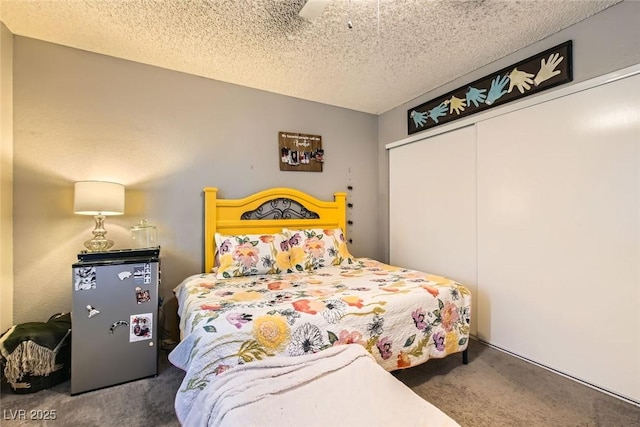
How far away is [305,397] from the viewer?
1147 millimetres

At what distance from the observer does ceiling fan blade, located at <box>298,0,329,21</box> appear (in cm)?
168

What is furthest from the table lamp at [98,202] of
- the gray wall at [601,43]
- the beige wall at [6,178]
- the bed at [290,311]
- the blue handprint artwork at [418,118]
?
the gray wall at [601,43]

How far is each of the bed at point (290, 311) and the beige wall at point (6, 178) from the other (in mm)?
1094

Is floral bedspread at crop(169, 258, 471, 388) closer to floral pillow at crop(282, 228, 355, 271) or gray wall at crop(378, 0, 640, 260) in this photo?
floral pillow at crop(282, 228, 355, 271)

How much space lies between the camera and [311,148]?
3.26 m

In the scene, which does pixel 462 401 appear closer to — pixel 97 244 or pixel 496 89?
pixel 496 89

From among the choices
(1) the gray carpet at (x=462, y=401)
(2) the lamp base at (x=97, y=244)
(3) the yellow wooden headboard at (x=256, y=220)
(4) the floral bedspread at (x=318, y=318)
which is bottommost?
(1) the gray carpet at (x=462, y=401)

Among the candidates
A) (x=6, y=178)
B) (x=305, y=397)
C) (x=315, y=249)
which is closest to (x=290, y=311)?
(x=305, y=397)

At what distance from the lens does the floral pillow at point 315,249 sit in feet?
8.65

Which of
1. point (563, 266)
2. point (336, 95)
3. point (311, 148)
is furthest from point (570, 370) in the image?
point (336, 95)

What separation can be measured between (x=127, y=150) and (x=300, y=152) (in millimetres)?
1647

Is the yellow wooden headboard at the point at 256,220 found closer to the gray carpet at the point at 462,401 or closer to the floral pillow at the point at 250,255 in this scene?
the floral pillow at the point at 250,255

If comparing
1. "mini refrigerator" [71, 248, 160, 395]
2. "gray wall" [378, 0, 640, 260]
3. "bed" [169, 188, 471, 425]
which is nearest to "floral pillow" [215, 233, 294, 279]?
"bed" [169, 188, 471, 425]

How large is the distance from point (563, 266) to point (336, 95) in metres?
2.59
